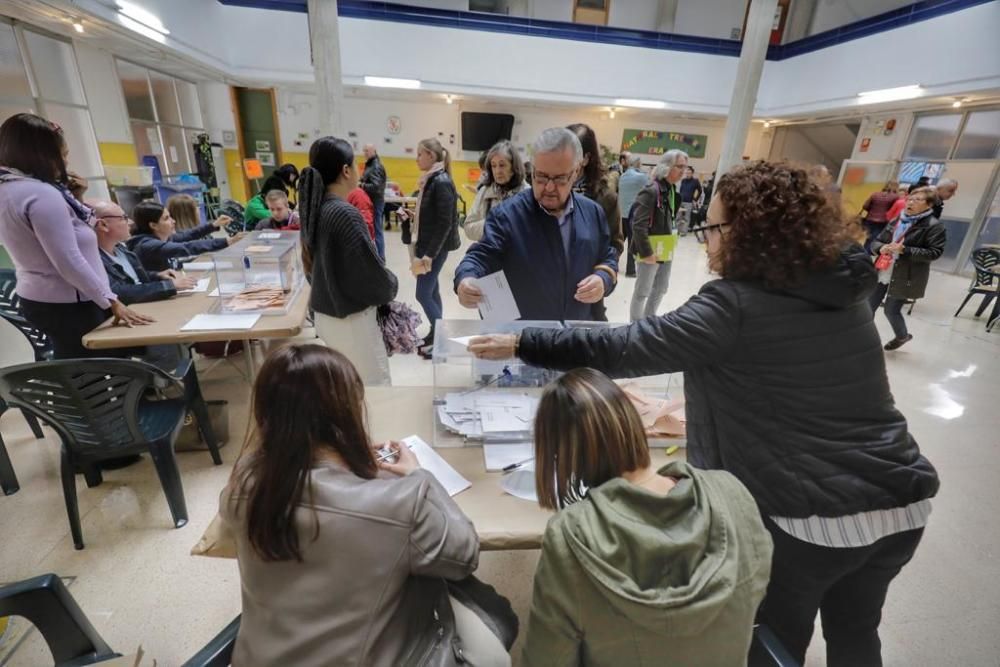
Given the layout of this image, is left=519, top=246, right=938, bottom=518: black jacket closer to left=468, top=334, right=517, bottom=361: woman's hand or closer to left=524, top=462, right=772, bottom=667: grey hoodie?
left=524, top=462, right=772, bottom=667: grey hoodie

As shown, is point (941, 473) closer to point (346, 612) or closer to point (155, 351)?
point (346, 612)

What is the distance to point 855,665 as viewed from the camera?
4.16ft

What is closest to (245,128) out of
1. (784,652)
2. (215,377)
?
(215,377)

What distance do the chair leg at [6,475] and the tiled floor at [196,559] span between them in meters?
0.05

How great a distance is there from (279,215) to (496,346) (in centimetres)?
385

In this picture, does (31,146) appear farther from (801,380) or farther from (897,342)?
(897,342)

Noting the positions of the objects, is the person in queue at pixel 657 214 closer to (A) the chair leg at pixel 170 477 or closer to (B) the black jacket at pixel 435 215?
(B) the black jacket at pixel 435 215

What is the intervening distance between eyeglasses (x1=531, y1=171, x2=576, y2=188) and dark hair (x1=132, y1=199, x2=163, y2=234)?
3.09m

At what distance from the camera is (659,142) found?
472 inches

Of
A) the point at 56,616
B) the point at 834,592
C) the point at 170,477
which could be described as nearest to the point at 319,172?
the point at 170,477

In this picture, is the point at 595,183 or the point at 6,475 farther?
the point at 595,183

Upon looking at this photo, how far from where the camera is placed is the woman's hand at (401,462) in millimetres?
1249

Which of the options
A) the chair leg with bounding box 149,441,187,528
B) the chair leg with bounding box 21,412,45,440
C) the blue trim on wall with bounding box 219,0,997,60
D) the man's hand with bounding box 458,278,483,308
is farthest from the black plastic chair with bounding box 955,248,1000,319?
the chair leg with bounding box 21,412,45,440

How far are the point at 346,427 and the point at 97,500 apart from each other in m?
2.25
